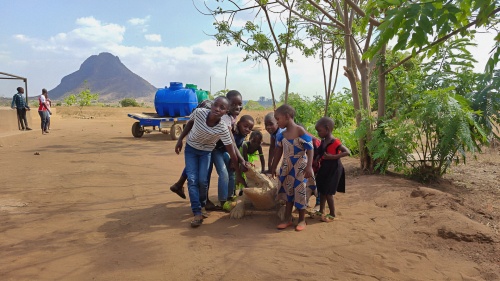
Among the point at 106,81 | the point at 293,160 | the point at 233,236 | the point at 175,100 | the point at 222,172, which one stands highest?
the point at 106,81

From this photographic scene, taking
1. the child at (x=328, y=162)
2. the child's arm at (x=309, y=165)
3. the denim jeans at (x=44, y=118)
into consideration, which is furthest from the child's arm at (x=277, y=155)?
the denim jeans at (x=44, y=118)

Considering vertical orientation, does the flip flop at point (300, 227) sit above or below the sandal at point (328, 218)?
below

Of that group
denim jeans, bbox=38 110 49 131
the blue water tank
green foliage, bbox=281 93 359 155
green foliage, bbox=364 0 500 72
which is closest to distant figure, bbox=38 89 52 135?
denim jeans, bbox=38 110 49 131

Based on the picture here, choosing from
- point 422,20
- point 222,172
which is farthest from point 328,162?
point 422,20

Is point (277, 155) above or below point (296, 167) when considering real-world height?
above

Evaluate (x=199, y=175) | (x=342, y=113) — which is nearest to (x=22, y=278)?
(x=199, y=175)

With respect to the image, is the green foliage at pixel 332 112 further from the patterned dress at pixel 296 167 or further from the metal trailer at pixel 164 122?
the patterned dress at pixel 296 167

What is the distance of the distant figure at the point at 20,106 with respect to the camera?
12250 millimetres

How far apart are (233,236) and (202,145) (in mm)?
1107

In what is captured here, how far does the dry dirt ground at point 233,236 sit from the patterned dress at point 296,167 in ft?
1.13

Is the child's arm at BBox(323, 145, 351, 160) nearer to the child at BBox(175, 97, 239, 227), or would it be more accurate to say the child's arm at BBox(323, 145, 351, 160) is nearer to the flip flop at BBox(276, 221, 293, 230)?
the flip flop at BBox(276, 221, 293, 230)

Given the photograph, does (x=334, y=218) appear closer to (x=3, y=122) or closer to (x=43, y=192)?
(x=43, y=192)

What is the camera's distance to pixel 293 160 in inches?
153

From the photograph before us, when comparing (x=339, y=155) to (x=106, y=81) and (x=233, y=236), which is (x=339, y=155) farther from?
(x=106, y=81)
